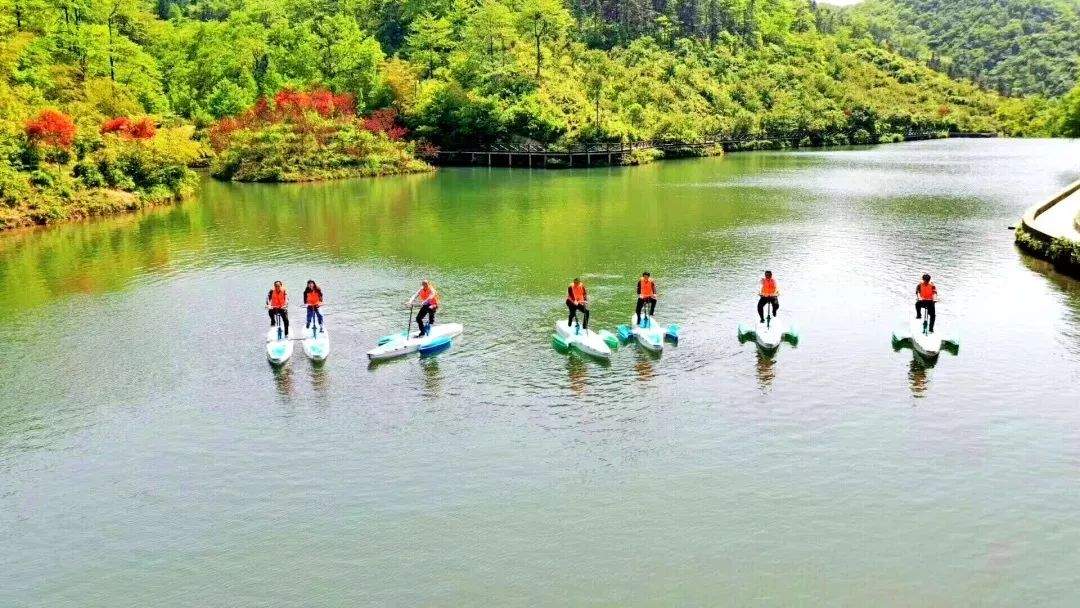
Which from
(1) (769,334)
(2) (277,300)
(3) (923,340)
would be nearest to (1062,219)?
(3) (923,340)

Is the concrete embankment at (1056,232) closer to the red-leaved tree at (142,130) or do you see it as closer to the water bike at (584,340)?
the water bike at (584,340)

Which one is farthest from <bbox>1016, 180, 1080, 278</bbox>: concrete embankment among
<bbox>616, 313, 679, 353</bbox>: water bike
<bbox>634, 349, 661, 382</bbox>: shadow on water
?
<bbox>634, 349, 661, 382</bbox>: shadow on water

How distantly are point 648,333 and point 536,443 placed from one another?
7.29 metres

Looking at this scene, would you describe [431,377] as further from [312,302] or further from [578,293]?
[578,293]

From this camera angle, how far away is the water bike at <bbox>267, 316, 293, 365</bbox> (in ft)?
80.2

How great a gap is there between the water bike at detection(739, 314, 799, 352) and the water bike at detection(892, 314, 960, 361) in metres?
2.77

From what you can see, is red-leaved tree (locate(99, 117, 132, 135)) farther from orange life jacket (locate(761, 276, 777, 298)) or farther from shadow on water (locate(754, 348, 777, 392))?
shadow on water (locate(754, 348, 777, 392))

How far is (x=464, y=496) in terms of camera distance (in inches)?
663

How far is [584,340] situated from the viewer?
2491cm

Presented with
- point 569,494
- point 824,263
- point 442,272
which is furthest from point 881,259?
point 569,494

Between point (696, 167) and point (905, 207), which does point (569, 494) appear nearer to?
point (905, 207)

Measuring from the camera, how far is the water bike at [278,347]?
24.4 meters

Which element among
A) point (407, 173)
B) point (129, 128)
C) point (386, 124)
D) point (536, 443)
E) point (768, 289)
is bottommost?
point (536, 443)

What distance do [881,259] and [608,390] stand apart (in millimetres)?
21438
